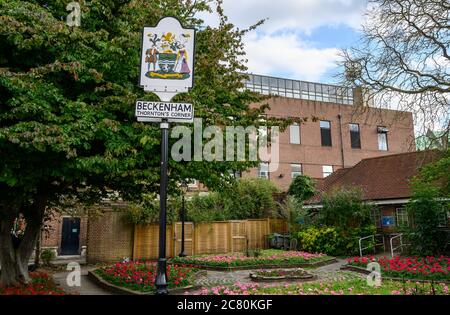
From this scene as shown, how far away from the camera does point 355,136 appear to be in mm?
38188

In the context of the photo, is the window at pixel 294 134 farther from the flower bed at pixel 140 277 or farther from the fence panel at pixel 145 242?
the flower bed at pixel 140 277

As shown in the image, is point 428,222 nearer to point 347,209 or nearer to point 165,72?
point 347,209

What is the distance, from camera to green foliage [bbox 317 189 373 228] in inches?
787

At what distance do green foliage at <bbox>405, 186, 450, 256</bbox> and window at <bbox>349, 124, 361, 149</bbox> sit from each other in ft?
73.2

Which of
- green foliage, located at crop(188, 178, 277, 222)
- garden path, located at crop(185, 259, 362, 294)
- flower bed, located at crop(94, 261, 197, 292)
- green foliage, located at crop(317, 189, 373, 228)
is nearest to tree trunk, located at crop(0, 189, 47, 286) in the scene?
flower bed, located at crop(94, 261, 197, 292)

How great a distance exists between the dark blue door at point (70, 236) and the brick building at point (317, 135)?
14389mm

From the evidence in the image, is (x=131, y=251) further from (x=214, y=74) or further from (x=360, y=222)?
(x=214, y=74)

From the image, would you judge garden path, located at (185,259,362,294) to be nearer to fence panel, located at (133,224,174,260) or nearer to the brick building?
fence panel, located at (133,224,174,260)

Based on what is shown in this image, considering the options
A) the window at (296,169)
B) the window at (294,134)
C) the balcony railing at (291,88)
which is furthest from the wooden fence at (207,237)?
the balcony railing at (291,88)

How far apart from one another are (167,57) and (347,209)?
1633 centimetres

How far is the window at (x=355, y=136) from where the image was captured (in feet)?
124
